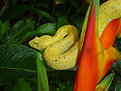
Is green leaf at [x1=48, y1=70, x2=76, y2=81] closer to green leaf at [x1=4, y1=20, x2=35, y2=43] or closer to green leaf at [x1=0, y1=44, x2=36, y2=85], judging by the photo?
green leaf at [x1=0, y1=44, x2=36, y2=85]

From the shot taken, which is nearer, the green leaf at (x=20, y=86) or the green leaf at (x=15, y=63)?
the green leaf at (x=20, y=86)

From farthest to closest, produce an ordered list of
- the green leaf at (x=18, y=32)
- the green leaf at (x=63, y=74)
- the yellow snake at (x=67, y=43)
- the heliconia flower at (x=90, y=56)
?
the green leaf at (x=18, y=32) < the green leaf at (x=63, y=74) < the yellow snake at (x=67, y=43) < the heliconia flower at (x=90, y=56)

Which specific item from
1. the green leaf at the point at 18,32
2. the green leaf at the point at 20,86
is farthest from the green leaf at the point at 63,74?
the green leaf at the point at 18,32

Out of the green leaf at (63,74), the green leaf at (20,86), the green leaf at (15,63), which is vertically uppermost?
the green leaf at (20,86)

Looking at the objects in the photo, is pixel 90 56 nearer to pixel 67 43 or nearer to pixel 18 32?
pixel 67 43

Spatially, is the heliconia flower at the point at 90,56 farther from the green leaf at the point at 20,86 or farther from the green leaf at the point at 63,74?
the green leaf at the point at 63,74

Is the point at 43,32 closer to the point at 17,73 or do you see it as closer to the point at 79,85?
the point at 17,73

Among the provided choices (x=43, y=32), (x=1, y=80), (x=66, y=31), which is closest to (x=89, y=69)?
(x=66, y=31)

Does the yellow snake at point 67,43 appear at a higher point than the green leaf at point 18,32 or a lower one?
higher
